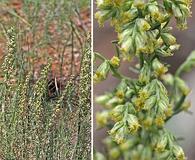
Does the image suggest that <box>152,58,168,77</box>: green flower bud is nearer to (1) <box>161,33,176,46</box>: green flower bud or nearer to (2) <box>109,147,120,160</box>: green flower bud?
(1) <box>161,33,176,46</box>: green flower bud

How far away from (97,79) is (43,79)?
239 mm

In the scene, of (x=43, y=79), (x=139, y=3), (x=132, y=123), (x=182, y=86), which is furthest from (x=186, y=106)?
(x=43, y=79)

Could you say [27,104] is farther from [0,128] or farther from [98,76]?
[98,76]

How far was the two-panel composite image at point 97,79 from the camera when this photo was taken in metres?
1.15

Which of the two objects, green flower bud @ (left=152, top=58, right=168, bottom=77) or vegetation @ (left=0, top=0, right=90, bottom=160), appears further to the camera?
vegetation @ (left=0, top=0, right=90, bottom=160)

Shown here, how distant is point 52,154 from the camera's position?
1460mm

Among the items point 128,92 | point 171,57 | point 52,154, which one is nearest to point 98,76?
point 128,92

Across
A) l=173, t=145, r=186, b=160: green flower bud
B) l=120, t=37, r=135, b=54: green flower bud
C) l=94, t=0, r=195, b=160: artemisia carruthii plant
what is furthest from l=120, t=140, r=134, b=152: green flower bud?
l=120, t=37, r=135, b=54: green flower bud

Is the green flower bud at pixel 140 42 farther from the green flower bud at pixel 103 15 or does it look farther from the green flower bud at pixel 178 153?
the green flower bud at pixel 178 153

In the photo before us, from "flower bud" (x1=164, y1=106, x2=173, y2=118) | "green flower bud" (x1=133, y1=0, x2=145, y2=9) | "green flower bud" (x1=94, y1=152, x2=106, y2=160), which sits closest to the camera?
"green flower bud" (x1=133, y1=0, x2=145, y2=9)

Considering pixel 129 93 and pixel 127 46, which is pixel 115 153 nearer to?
pixel 129 93

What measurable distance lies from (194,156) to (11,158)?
48 cm

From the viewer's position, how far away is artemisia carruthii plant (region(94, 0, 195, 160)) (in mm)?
1122

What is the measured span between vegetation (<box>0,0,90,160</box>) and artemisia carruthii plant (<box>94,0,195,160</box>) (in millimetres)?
178
